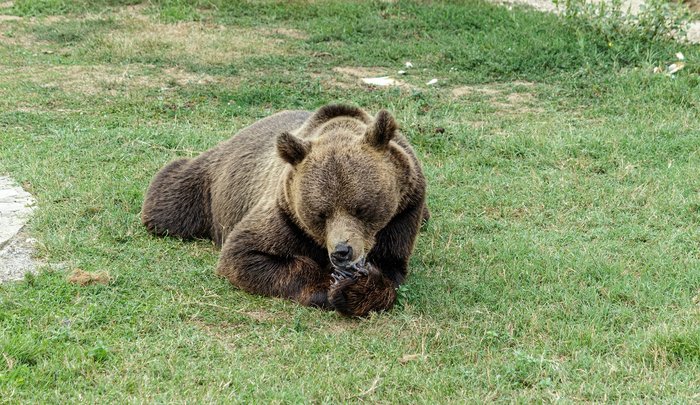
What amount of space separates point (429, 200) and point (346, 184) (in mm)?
2302

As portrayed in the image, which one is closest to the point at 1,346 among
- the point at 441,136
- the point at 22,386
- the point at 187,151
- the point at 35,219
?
the point at 22,386

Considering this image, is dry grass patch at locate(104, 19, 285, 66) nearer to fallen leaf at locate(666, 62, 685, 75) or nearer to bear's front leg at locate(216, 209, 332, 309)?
fallen leaf at locate(666, 62, 685, 75)

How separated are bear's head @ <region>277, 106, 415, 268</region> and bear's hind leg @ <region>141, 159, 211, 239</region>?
1.46 metres

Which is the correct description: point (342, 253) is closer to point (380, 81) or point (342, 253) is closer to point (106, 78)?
point (380, 81)

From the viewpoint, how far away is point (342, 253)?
468 cm

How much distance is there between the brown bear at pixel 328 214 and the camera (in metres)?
4.84

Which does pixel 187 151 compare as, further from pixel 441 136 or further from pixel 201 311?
pixel 201 311

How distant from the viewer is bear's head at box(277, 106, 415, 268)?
480 centimetres

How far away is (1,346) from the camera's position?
4.35m

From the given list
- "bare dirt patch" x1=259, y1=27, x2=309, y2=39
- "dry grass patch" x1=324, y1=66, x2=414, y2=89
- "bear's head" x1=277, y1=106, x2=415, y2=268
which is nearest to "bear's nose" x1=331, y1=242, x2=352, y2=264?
"bear's head" x1=277, y1=106, x2=415, y2=268

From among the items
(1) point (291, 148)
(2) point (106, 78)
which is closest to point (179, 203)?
(1) point (291, 148)

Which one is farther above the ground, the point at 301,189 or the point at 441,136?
the point at 301,189

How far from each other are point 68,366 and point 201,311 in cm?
95

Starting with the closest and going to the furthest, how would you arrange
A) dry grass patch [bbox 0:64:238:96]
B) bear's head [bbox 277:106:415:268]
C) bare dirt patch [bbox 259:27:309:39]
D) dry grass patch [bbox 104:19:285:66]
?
bear's head [bbox 277:106:415:268] → dry grass patch [bbox 0:64:238:96] → dry grass patch [bbox 104:19:285:66] → bare dirt patch [bbox 259:27:309:39]
